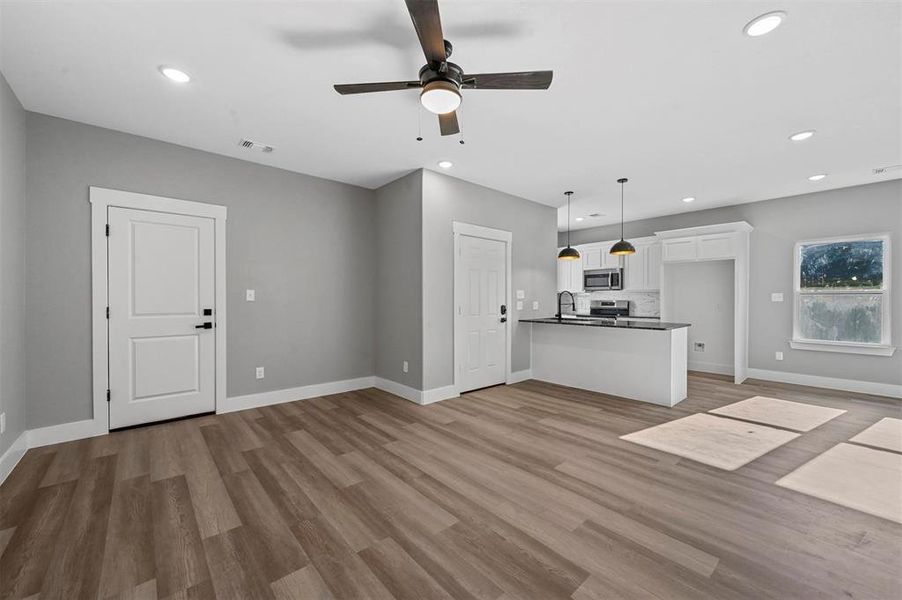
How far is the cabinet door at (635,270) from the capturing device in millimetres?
7043

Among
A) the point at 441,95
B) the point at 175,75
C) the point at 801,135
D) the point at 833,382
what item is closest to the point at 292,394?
the point at 175,75

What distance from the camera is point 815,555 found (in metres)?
1.80

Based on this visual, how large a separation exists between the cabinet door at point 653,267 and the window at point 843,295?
6.15 feet

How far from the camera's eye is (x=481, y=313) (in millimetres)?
5055

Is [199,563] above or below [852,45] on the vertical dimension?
below

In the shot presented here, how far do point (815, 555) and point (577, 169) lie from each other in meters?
3.90

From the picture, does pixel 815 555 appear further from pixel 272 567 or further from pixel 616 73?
pixel 616 73

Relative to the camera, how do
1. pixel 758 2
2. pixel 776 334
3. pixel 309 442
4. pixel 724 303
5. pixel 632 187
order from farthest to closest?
pixel 724 303 → pixel 776 334 → pixel 632 187 → pixel 309 442 → pixel 758 2

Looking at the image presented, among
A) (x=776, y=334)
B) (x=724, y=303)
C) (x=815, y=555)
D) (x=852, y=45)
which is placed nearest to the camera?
(x=815, y=555)

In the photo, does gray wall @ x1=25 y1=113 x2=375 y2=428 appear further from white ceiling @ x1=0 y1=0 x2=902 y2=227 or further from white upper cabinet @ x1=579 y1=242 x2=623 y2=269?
white upper cabinet @ x1=579 y1=242 x2=623 y2=269

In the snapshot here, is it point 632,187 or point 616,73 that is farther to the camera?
point 632,187

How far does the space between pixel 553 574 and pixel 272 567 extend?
1.31 meters

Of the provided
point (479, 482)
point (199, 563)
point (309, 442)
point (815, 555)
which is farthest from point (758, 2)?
point (309, 442)

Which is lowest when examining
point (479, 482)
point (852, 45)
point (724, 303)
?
point (479, 482)
